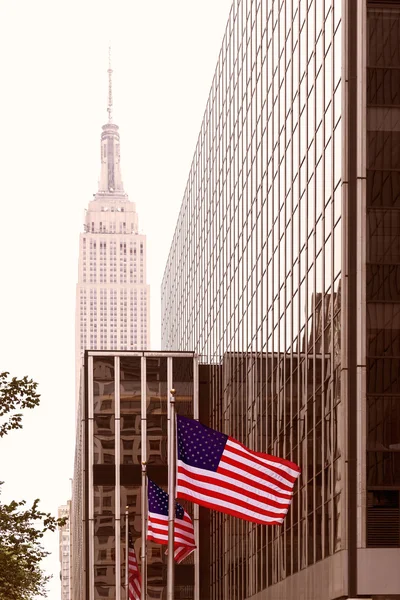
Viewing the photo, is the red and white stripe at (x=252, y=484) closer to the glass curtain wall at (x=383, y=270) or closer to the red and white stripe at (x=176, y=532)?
the glass curtain wall at (x=383, y=270)

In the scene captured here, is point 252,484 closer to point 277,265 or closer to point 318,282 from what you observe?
point 318,282

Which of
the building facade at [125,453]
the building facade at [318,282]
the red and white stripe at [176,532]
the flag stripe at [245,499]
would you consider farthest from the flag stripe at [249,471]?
the building facade at [125,453]

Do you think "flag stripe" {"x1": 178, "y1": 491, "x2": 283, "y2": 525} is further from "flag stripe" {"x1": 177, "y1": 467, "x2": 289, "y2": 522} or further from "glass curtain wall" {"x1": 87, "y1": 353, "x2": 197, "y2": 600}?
"glass curtain wall" {"x1": 87, "y1": 353, "x2": 197, "y2": 600}

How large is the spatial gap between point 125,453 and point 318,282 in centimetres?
4053

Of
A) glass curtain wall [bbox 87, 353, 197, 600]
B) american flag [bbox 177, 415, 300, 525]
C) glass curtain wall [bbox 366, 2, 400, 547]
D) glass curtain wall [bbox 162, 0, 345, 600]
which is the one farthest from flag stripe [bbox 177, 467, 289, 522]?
glass curtain wall [bbox 87, 353, 197, 600]

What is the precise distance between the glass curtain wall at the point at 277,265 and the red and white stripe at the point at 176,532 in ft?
12.1

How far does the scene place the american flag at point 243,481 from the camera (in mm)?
27672

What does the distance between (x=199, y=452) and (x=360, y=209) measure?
1297cm

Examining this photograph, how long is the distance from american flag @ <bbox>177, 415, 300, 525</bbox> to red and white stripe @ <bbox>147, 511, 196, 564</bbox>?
12508 millimetres

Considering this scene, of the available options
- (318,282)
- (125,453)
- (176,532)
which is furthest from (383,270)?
(125,453)

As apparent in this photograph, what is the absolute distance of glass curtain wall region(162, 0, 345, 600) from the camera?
41.7 meters

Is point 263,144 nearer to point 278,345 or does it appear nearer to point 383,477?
point 278,345

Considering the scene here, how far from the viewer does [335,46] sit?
4091 cm

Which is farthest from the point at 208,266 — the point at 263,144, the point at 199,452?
the point at 199,452
